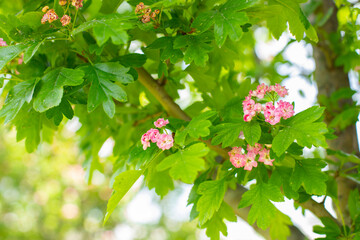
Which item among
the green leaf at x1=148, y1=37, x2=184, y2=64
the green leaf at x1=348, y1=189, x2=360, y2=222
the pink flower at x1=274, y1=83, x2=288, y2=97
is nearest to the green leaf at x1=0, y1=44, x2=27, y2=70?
the green leaf at x1=148, y1=37, x2=184, y2=64

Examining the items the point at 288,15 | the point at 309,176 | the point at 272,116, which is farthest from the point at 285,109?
the point at 288,15

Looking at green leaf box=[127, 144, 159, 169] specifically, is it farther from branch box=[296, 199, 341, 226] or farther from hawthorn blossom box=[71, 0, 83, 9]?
branch box=[296, 199, 341, 226]

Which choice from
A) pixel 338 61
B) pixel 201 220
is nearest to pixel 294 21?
pixel 201 220

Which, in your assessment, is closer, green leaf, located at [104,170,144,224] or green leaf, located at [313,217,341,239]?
green leaf, located at [104,170,144,224]

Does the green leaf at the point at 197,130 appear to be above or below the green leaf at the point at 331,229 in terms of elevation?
above

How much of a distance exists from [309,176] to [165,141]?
0.28 metres

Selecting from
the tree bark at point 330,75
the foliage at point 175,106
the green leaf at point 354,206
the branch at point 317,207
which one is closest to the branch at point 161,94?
the foliage at point 175,106

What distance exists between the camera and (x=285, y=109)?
24.3 inches

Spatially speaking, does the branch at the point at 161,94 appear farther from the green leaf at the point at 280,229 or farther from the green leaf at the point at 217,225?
the green leaf at the point at 280,229

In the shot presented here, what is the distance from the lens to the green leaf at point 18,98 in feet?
1.99

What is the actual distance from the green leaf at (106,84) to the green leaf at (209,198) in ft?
0.75

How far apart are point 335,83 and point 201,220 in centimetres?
91

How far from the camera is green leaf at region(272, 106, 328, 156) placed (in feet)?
1.83

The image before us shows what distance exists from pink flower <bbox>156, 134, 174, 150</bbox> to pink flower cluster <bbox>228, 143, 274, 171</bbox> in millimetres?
143
